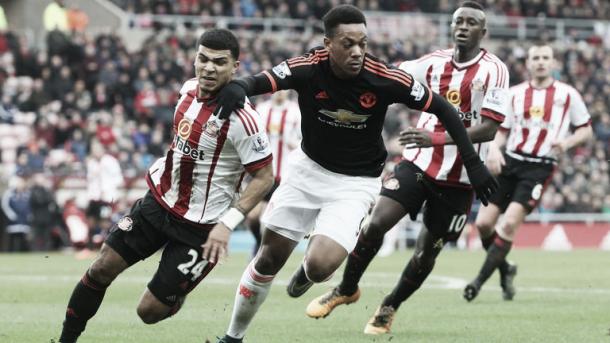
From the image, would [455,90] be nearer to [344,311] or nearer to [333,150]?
[333,150]

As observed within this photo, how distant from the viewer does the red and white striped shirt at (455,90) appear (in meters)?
9.96

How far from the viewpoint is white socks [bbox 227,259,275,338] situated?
8.03 meters

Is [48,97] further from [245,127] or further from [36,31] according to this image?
[245,127]

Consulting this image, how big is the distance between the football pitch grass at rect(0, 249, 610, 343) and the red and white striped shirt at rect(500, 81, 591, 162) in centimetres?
166

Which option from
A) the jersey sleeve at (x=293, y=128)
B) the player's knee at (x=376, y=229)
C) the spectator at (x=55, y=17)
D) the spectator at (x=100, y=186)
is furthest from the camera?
the spectator at (x=55, y=17)

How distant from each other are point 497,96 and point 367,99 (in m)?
2.04

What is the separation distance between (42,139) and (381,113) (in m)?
17.6

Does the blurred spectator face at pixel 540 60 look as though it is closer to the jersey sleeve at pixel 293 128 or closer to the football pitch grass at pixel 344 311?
the football pitch grass at pixel 344 311

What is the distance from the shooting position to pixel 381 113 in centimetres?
830

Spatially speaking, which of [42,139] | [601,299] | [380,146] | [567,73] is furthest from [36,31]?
[380,146]

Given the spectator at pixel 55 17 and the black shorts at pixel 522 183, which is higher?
the black shorts at pixel 522 183

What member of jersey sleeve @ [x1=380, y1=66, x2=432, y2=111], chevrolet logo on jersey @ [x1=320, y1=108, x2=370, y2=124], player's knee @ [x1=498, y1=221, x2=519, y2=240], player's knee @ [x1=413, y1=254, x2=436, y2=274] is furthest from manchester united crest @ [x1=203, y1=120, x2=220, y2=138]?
player's knee @ [x1=498, y1=221, x2=519, y2=240]

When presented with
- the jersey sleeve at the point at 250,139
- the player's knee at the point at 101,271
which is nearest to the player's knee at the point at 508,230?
the jersey sleeve at the point at 250,139

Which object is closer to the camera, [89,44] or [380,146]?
[380,146]
